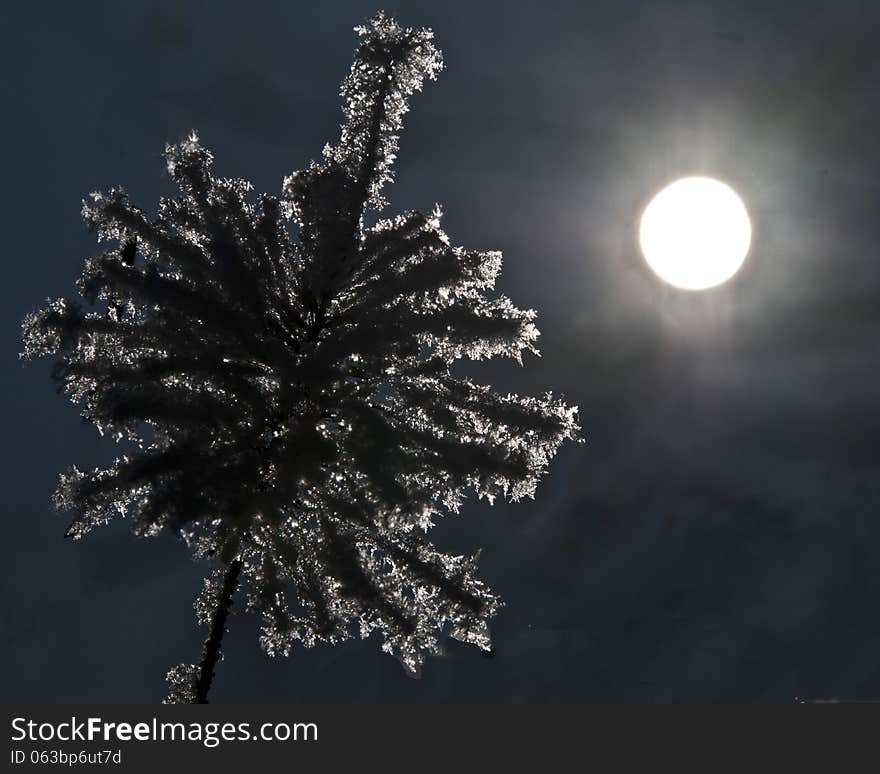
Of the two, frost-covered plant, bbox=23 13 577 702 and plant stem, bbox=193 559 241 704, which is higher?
frost-covered plant, bbox=23 13 577 702

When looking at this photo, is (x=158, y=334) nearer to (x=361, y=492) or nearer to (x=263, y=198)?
(x=263, y=198)

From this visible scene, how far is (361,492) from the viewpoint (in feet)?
36.1

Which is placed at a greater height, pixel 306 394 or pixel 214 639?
pixel 306 394

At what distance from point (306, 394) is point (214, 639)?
139 inches

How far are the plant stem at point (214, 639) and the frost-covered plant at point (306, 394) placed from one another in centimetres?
3

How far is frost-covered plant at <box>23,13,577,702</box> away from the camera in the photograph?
1062cm

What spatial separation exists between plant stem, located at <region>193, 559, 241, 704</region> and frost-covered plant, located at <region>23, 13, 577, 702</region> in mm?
33

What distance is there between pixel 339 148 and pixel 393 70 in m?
1.41

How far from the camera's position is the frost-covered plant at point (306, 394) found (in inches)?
418

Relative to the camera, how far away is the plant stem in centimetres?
1102

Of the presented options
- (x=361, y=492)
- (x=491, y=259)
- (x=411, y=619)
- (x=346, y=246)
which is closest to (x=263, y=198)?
(x=346, y=246)

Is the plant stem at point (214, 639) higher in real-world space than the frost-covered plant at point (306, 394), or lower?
lower

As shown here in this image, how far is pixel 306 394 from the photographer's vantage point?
10.9 metres

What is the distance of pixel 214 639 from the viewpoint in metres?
11.2
